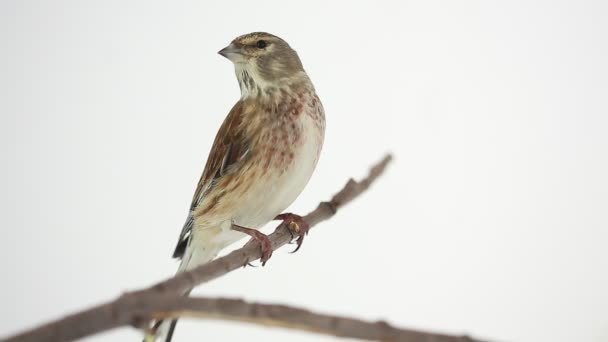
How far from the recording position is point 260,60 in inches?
93.4

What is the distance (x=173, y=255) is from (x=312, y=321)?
152cm

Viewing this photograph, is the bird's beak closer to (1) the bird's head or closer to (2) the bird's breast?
(1) the bird's head

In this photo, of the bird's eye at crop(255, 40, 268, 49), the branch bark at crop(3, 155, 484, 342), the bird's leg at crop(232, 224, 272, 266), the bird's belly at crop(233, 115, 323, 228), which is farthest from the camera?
the bird's eye at crop(255, 40, 268, 49)

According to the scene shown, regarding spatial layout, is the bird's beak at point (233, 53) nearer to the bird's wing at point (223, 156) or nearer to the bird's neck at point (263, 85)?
the bird's neck at point (263, 85)

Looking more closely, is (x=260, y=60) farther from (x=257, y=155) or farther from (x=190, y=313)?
(x=190, y=313)

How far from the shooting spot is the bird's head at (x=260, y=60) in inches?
91.5

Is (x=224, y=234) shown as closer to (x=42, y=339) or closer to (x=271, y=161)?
(x=271, y=161)

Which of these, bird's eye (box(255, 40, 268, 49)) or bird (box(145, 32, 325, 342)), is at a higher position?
bird's eye (box(255, 40, 268, 49))

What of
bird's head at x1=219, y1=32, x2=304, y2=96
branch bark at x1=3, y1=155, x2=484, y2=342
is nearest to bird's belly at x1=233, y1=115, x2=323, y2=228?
bird's head at x1=219, y1=32, x2=304, y2=96

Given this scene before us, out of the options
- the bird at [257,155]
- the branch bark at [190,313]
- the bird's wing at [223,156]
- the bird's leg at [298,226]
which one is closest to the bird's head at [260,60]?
the bird at [257,155]

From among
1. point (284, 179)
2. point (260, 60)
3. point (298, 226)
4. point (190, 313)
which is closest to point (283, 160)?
point (284, 179)

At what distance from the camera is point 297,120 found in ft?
7.47

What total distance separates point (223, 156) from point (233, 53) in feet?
1.35

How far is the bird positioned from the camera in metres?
2.23
